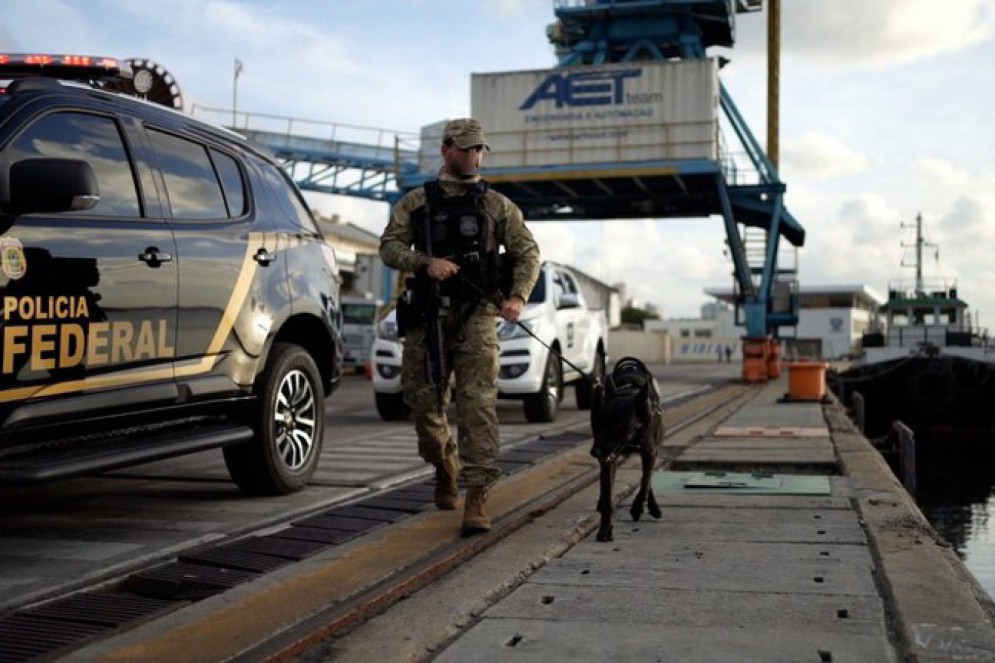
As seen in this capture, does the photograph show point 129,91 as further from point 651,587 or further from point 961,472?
point 961,472

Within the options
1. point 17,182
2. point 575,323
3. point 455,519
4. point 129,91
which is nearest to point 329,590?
point 455,519

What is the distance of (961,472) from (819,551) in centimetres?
1320

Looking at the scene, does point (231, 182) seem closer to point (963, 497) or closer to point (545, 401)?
point (545, 401)

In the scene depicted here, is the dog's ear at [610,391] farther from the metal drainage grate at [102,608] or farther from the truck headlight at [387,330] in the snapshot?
the truck headlight at [387,330]

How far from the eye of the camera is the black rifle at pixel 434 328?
4.79 metres

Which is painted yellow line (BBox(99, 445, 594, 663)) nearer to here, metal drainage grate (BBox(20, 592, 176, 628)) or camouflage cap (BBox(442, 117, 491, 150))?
metal drainage grate (BBox(20, 592, 176, 628))

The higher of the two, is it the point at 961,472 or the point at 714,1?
the point at 714,1

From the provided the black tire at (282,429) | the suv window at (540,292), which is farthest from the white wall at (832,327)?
the black tire at (282,429)

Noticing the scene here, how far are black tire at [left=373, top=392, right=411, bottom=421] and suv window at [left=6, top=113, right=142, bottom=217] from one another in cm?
736

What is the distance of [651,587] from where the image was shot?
3.71 meters

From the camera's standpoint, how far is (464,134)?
476 centimetres

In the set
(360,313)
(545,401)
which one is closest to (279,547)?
(545,401)

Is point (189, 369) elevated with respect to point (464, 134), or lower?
lower

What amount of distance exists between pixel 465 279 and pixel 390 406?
7409mm
